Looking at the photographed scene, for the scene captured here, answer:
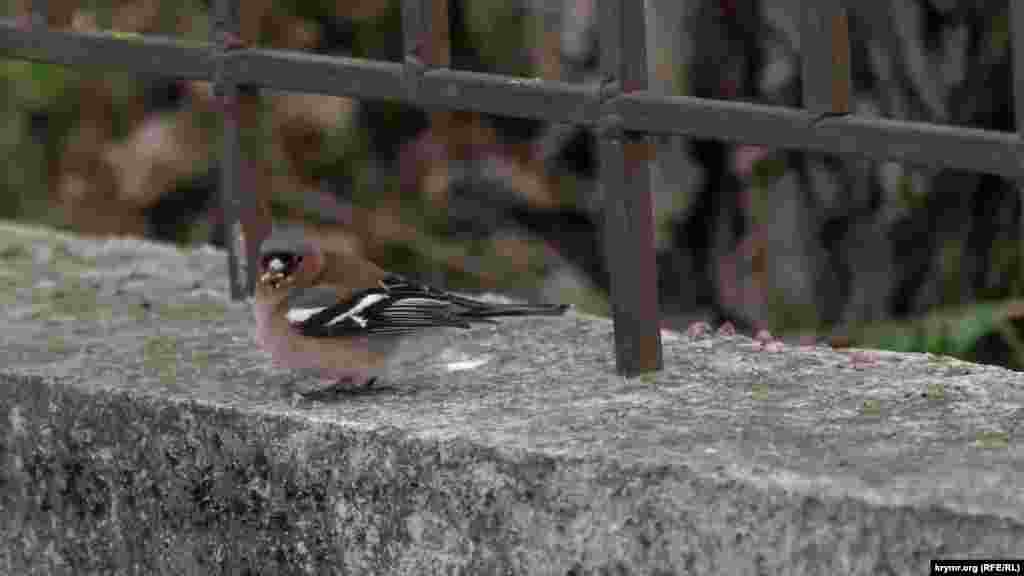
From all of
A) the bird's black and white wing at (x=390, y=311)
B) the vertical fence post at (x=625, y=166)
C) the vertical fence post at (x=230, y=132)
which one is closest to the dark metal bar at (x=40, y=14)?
A: the vertical fence post at (x=230, y=132)

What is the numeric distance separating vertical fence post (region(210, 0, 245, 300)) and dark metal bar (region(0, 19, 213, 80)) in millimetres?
42

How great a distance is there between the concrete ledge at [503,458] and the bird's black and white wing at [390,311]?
3.7 inches

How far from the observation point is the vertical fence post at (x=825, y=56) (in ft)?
10.3

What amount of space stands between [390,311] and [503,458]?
0.81 m

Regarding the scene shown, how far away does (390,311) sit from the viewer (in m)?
3.99

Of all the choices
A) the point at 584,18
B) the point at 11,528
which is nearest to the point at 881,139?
the point at 11,528

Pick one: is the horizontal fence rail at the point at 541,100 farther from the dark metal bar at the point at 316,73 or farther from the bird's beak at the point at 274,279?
the bird's beak at the point at 274,279

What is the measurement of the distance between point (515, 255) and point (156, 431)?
2.98m

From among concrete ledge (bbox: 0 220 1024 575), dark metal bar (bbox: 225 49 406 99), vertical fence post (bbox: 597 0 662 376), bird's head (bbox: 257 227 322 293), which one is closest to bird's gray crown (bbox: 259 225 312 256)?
bird's head (bbox: 257 227 322 293)

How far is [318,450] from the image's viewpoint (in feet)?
11.5

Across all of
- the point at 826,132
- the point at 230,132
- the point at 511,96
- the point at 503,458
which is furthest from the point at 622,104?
the point at 230,132

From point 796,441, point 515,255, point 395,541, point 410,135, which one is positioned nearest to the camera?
point 796,441

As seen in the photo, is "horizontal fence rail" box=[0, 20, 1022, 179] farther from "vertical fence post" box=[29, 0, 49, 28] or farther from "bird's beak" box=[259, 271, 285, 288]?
"bird's beak" box=[259, 271, 285, 288]

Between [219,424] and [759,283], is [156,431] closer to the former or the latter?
[219,424]
